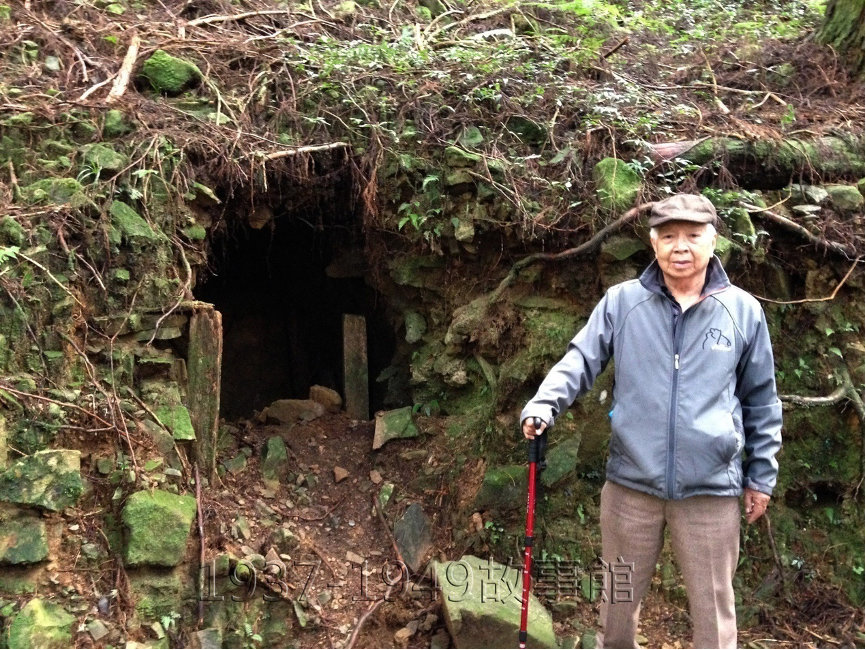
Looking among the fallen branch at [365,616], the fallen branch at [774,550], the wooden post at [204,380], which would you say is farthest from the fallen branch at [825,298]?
the wooden post at [204,380]

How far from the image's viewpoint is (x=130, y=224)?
474 centimetres

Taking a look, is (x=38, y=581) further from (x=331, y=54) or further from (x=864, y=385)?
(x=864, y=385)

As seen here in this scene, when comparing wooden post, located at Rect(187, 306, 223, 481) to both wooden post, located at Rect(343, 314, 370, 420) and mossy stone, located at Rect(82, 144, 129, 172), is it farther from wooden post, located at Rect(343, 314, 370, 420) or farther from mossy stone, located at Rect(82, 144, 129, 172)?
wooden post, located at Rect(343, 314, 370, 420)

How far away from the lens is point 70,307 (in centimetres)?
447

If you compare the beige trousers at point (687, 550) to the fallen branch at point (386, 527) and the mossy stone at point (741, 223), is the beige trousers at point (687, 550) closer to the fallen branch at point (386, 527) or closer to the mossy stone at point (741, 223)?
the fallen branch at point (386, 527)

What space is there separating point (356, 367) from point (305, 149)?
1921 mm

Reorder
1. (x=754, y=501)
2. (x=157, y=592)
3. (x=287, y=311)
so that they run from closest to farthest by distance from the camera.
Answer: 1. (x=754, y=501)
2. (x=157, y=592)
3. (x=287, y=311)

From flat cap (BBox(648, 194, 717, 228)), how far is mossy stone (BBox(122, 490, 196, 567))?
10.3 ft

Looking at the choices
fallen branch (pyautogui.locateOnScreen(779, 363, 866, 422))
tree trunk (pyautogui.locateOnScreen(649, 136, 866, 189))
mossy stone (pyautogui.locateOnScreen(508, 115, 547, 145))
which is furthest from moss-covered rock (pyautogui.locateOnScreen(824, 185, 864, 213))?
mossy stone (pyautogui.locateOnScreen(508, 115, 547, 145))

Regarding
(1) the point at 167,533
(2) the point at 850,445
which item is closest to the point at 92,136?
(1) the point at 167,533

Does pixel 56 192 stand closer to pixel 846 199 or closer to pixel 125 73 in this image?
pixel 125 73

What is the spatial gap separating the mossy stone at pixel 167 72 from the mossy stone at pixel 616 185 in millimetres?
3294

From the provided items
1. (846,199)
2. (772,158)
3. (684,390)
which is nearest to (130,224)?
(684,390)

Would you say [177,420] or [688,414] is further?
[177,420]
